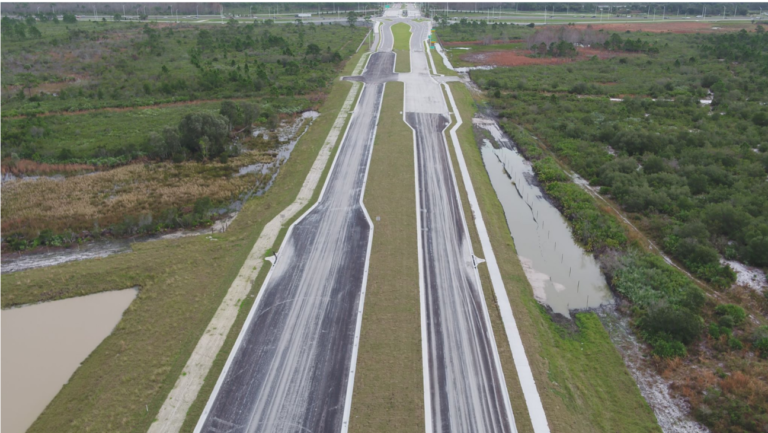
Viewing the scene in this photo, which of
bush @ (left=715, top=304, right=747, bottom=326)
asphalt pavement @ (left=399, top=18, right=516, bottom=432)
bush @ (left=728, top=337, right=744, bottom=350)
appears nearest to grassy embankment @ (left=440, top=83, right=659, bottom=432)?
asphalt pavement @ (left=399, top=18, right=516, bottom=432)

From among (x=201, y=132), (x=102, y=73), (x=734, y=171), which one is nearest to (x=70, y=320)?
(x=201, y=132)

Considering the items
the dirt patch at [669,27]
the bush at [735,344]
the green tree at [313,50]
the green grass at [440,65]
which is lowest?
the bush at [735,344]

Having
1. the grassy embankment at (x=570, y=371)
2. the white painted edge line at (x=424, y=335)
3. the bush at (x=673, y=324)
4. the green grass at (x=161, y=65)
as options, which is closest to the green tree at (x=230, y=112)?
the green grass at (x=161, y=65)

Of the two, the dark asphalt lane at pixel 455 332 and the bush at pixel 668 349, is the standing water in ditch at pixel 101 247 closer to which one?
the dark asphalt lane at pixel 455 332

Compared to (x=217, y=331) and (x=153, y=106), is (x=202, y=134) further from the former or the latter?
(x=217, y=331)

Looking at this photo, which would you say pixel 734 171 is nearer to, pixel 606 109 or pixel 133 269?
pixel 606 109

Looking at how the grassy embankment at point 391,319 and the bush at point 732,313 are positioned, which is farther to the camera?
the bush at point 732,313
